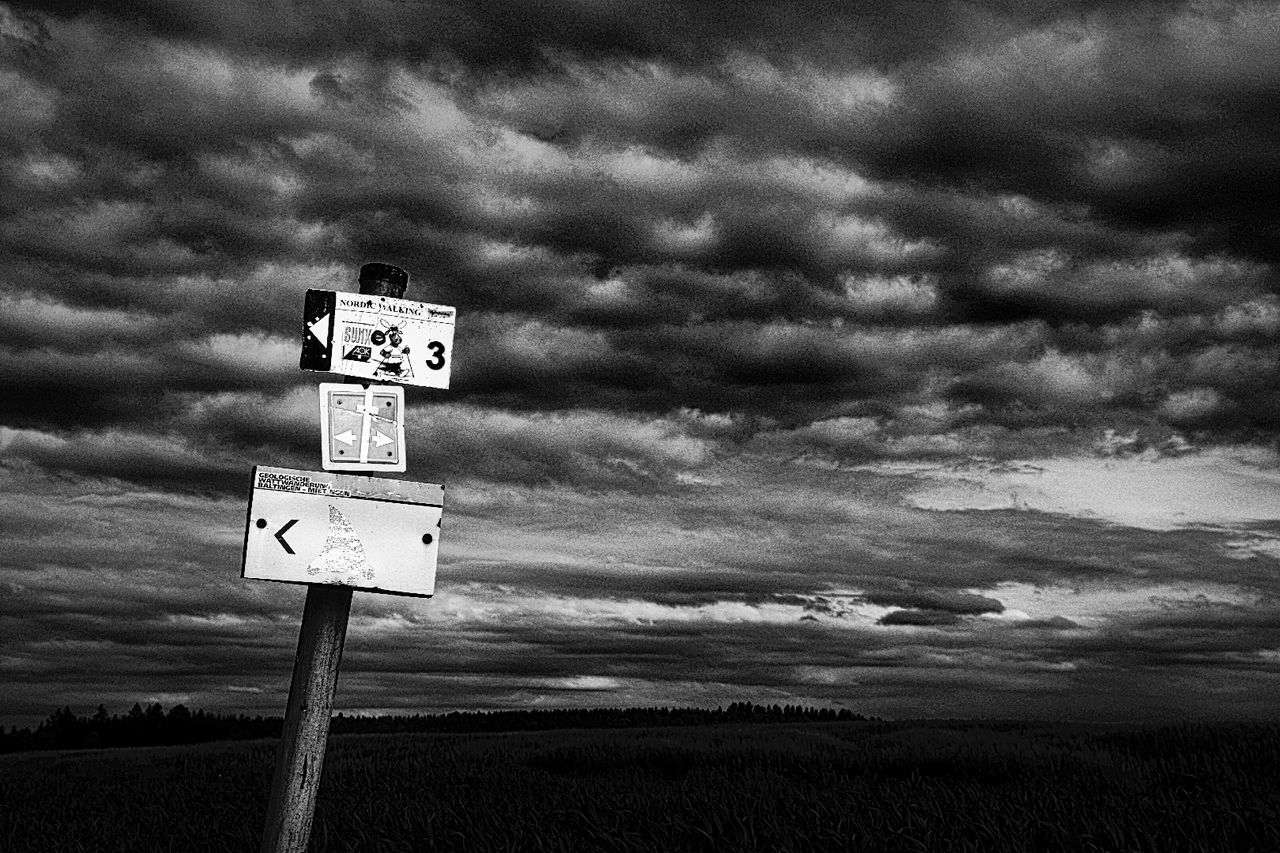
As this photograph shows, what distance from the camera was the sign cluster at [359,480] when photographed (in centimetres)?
664

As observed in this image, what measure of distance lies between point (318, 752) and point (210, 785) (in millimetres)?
10039

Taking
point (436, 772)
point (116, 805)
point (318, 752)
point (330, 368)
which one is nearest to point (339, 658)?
point (318, 752)

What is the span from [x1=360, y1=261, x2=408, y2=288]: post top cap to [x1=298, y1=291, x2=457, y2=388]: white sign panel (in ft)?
0.56

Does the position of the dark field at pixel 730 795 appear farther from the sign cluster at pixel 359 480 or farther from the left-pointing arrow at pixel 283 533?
the left-pointing arrow at pixel 283 533

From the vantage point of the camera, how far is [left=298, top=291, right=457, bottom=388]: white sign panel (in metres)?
7.19

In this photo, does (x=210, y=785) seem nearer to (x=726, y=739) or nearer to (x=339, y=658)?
(x=726, y=739)

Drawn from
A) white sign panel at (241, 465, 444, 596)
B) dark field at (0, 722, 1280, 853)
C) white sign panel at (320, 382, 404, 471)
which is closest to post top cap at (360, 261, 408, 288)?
white sign panel at (320, 382, 404, 471)

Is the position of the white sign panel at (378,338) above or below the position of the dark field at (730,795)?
above

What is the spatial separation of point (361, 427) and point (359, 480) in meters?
0.47

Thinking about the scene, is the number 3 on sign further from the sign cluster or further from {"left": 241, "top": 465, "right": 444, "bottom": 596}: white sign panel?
{"left": 241, "top": 465, "right": 444, "bottom": 596}: white sign panel

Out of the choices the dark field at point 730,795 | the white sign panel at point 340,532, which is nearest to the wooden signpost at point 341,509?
the white sign panel at point 340,532

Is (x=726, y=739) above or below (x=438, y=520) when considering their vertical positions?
below

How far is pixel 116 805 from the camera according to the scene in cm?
1486

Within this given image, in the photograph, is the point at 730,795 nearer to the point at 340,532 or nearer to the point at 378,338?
the point at 340,532
